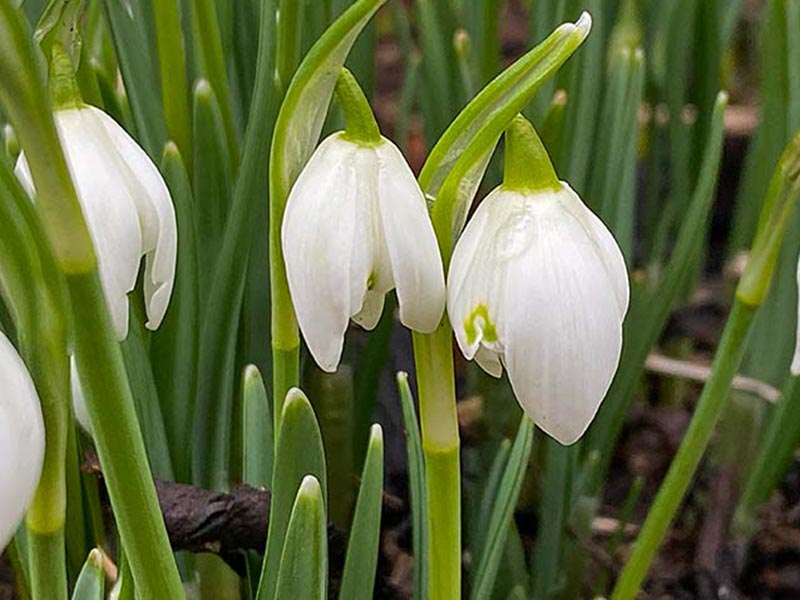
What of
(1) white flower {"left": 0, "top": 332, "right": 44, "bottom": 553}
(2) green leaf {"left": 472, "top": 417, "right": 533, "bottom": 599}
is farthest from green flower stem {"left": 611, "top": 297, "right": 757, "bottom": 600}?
(1) white flower {"left": 0, "top": 332, "right": 44, "bottom": 553}

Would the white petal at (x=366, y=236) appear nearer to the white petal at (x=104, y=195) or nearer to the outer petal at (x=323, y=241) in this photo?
the outer petal at (x=323, y=241)

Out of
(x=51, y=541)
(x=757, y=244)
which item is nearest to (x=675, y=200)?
(x=757, y=244)

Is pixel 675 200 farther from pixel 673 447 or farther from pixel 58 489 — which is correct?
pixel 58 489

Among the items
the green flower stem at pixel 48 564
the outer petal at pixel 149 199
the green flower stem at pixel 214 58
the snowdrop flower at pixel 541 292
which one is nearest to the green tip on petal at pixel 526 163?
the snowdrop flower at pixel 541 292

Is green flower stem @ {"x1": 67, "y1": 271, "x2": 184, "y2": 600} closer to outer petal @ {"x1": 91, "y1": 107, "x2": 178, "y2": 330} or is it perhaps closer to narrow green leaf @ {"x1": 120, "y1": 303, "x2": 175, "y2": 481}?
outer petal @ {"x1": 91, "y1": 107, "x2": 178, "y2": 330}

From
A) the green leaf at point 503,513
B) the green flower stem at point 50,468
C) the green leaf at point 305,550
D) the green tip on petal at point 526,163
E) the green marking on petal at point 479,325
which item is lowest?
the green leaf at point 503,513

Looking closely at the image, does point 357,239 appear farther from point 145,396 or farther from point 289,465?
point 145,396
